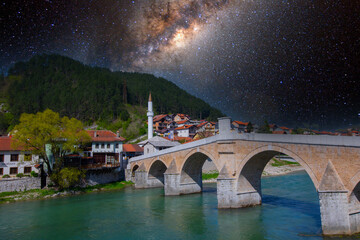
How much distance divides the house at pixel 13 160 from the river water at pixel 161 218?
4839mm

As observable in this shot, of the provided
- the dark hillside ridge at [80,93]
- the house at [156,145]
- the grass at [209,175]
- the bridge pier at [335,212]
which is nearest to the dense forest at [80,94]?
the dark hillside ridge at [80,93]

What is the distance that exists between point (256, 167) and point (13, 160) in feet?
73.4

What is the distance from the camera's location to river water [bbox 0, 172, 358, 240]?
14.2 m

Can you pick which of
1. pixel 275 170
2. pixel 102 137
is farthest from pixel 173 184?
pixel 275 170

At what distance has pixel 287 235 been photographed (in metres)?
13.2

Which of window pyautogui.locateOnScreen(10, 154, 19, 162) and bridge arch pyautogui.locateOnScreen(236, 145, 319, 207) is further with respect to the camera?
window pyautogui.locateOnScreen(10, 154, 19, 162)

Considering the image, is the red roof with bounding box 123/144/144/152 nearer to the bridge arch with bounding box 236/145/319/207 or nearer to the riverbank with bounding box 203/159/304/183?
the riverbank with bounding box 203/159/304/183

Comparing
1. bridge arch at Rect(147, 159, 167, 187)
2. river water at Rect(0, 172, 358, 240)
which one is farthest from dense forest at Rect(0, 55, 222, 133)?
river water at Rect(0, 172, 358, 240)

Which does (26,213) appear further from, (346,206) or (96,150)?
(346,206)

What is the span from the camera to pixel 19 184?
973 inches

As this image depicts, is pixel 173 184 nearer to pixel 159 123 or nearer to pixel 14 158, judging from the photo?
pixel 14 158

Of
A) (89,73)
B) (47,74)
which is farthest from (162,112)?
(47,74)

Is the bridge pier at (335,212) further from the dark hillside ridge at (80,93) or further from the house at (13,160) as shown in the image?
the dark hillside ridge at (80,93)

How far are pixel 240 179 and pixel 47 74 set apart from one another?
2732 inches
